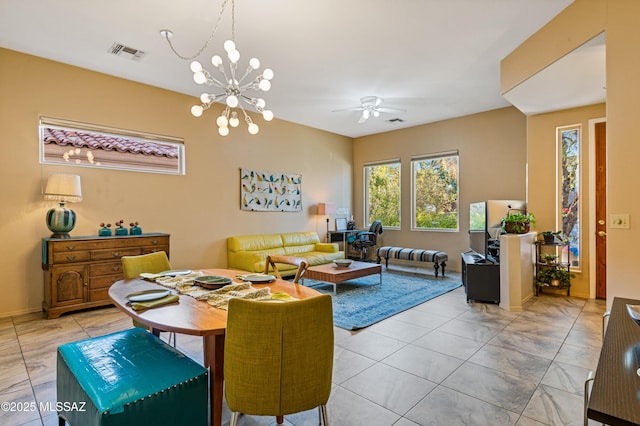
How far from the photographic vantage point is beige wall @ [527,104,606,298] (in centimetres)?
440

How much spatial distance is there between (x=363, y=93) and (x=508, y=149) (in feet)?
9.55

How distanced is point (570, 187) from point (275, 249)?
15.6 ft

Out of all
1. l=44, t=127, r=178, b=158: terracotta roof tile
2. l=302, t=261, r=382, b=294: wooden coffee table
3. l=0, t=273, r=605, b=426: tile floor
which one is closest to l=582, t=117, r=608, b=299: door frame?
l=0, t=273, r=605, b=426: tile floor

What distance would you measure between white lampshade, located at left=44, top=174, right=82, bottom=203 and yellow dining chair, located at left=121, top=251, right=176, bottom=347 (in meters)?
1.66

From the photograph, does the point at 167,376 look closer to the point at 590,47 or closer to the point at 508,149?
the point at 590,47

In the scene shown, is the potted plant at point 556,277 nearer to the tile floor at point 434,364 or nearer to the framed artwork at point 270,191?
the tile floor at point 434,364

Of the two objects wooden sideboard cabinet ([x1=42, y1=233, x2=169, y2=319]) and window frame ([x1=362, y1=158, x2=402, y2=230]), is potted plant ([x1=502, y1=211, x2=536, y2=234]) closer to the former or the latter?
window frame ([x1=362, y1=158, x2=402, y2=230])

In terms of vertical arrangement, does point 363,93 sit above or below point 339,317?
above

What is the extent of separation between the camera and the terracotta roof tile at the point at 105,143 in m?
4.02

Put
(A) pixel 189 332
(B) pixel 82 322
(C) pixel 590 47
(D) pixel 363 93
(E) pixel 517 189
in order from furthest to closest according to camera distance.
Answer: (E) pixel 517 189, (D) pixel 363 93, (B) pixel 82 322, (C) pixel 590 47, (A) pixel 189 332

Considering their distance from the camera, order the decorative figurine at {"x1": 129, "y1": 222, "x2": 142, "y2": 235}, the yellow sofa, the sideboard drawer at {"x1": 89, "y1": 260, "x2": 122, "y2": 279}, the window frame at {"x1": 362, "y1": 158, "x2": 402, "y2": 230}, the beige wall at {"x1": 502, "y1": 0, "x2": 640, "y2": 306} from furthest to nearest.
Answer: the window frame at {"x1": 362, "y1": 158, "x2": 402, "y2": 230}, the yellow sofa, the decorative figurine at {"x1": 129, "y1": 222, "x2": 142, "y2": 235}, the sideboard drawer at {"x1": 89, "y1": 260, "x2": 122, "y2": 279}, the beige wall at {"x1": 502, "y1": 0, "x2": 640, "y2": 306}

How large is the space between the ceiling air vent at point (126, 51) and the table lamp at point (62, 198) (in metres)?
1.56

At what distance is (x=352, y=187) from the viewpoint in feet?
27.0

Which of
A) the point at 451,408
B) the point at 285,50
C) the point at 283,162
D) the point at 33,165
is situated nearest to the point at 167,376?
the point at 451,408
